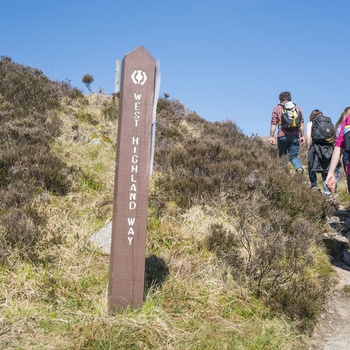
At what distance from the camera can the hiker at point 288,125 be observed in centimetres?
851

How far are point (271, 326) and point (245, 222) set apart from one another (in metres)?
1.79

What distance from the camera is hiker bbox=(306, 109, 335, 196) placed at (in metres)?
7.85

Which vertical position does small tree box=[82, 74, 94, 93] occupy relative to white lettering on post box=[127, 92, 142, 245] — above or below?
above

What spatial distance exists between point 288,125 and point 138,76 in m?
5.54

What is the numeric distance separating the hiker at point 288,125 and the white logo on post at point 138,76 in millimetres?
5321

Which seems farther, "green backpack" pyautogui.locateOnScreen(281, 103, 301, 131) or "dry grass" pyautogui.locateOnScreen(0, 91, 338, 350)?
"green backpack" pyautogui.locateOnScreen(281, 103, 301, 131)

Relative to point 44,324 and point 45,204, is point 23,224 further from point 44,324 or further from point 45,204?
point 44,324

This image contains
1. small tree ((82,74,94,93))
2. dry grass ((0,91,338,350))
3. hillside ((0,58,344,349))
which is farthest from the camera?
small tree ((82,74,94,93))

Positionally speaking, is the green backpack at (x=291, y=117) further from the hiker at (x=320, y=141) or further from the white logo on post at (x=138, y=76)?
the white logo on post at (x=138, y=76)

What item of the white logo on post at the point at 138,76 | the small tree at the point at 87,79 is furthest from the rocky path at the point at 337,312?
the small tree at the point at 87,79

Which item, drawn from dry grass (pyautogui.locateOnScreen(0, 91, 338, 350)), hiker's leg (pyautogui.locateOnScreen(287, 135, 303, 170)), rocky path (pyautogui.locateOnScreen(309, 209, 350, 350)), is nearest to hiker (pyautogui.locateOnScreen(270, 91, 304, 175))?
hiker's leg (pyautogui.locateOnScreen(287, 135, 303, 170))

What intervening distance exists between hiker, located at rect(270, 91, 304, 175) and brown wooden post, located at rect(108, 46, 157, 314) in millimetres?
5244

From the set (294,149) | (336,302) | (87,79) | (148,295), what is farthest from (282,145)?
(87,79)

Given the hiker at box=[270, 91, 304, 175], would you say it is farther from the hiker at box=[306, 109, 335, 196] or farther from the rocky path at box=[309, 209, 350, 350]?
the rocky path at box=[309, 209, 350, 350]
